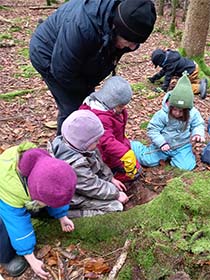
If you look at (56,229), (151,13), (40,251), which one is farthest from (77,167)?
(151,13)

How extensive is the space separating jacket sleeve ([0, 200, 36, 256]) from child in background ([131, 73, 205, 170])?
239 centimetres

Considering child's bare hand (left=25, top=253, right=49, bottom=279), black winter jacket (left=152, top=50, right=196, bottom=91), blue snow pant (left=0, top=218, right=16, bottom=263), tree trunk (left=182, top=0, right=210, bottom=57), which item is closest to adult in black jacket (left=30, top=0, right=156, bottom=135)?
blue snow pant (left=0, top=218, right=16, bottom=263)

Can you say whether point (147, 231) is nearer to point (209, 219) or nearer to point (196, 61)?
point (209, 219)

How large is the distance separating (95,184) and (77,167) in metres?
0.26

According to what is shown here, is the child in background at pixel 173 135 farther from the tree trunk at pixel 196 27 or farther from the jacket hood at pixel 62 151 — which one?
the tree trunk at pixel 196 27

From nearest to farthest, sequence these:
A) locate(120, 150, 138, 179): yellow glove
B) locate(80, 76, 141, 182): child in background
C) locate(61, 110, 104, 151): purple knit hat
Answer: locate(61, 110, 104, 151): purple knit hat < locate(80, 76, 141, 182): child in background < locate(120, 150, 138, 179): yellow glove

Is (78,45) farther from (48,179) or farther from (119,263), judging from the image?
(119,263)

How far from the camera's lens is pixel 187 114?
4680mm

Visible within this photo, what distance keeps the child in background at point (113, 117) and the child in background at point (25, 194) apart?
Result: 3.92 ft

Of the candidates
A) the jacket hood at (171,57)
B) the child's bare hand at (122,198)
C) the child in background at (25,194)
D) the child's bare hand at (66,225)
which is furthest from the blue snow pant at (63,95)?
the jacket hood at (171,57)

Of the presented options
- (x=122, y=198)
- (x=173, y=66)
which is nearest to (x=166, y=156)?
(x=122, y=198)

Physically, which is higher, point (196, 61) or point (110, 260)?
point (110, 260)

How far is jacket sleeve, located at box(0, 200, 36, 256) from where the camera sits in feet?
8.54

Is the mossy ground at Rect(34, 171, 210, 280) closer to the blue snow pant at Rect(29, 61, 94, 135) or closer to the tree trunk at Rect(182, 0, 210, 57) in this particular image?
the blue snow pant at Rect(29, 61, 94, 135)
